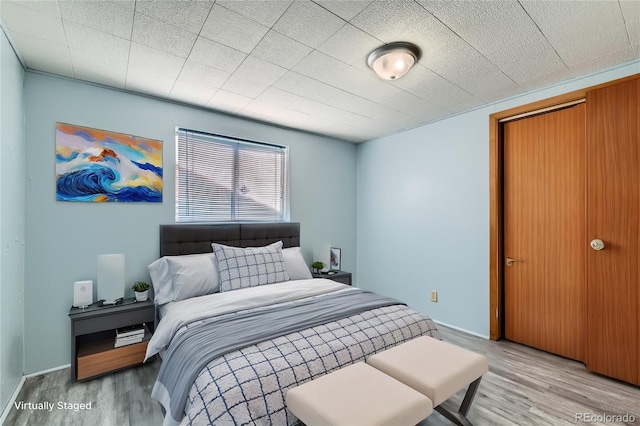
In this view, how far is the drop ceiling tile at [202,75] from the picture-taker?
2377 millimetres

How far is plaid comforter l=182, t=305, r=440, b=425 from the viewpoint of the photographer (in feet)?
4.44

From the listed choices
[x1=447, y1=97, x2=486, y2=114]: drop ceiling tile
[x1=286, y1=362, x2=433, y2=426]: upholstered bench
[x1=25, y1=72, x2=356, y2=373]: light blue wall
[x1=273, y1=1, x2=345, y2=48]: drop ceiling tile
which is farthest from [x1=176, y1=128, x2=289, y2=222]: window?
[x1=286, y1=362, x2=433, y2=426]: upholstered bench

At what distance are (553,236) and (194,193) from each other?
375 cm

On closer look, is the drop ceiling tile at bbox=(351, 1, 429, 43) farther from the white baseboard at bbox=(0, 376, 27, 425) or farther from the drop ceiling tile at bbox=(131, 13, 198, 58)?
the white baseboard at bbox=(0, 376, 27, 425)

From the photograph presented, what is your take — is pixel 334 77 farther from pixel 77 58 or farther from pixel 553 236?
pixel 553 236

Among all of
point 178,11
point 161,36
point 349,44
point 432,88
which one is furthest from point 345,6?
point 432,88

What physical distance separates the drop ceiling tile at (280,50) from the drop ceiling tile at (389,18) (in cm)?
47

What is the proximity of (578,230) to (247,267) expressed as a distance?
3.14 meters

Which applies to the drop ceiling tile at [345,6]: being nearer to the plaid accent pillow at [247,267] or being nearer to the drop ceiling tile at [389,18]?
the drop ceiling tile at [389,18]

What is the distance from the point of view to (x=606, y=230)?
2361 mm

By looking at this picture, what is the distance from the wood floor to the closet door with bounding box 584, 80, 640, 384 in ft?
0.82

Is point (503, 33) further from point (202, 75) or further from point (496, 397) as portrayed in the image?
point (496, 397)

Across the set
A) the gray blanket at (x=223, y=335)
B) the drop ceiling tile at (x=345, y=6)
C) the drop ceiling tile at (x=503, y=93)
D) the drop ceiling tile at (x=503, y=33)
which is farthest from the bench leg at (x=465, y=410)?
the drop ceiling tile at (x=503, y=93)

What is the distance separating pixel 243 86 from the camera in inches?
107
